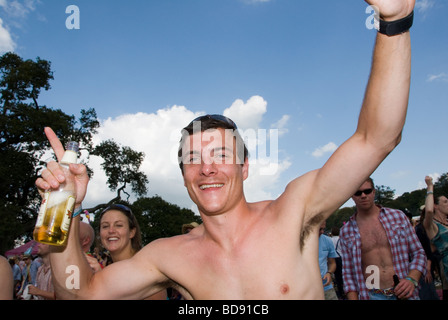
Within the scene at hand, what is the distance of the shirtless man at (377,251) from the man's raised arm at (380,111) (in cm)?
316

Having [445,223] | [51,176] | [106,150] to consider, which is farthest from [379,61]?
[106,150]

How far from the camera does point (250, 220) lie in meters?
2.31

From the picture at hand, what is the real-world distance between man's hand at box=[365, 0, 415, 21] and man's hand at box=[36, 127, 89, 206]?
2026 mm

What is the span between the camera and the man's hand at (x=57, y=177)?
199 centimetres

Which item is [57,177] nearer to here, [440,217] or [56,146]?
[56,146]

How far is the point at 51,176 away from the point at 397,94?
204 cm

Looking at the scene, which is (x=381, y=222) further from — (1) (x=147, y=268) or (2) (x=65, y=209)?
(2) (x=65, y=209)

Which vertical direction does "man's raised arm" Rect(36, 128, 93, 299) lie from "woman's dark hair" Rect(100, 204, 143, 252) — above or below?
below

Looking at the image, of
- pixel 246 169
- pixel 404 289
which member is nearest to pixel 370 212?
pixel 404 289

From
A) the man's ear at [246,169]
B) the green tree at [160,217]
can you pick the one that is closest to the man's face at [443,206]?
the man's ear at [246,169]

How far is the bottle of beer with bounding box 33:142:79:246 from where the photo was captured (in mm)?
2025

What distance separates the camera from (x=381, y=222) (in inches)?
188

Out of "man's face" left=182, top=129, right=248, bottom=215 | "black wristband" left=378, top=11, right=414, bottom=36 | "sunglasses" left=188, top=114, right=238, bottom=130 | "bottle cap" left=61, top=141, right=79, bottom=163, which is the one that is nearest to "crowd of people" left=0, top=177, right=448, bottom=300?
"bottle cap" left=61, top=141, right=79, bottom=163

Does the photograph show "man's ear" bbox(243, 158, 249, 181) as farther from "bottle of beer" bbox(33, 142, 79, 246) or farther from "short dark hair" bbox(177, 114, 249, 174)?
"bottle of beer" bbox(33, 142, 79, 246)
